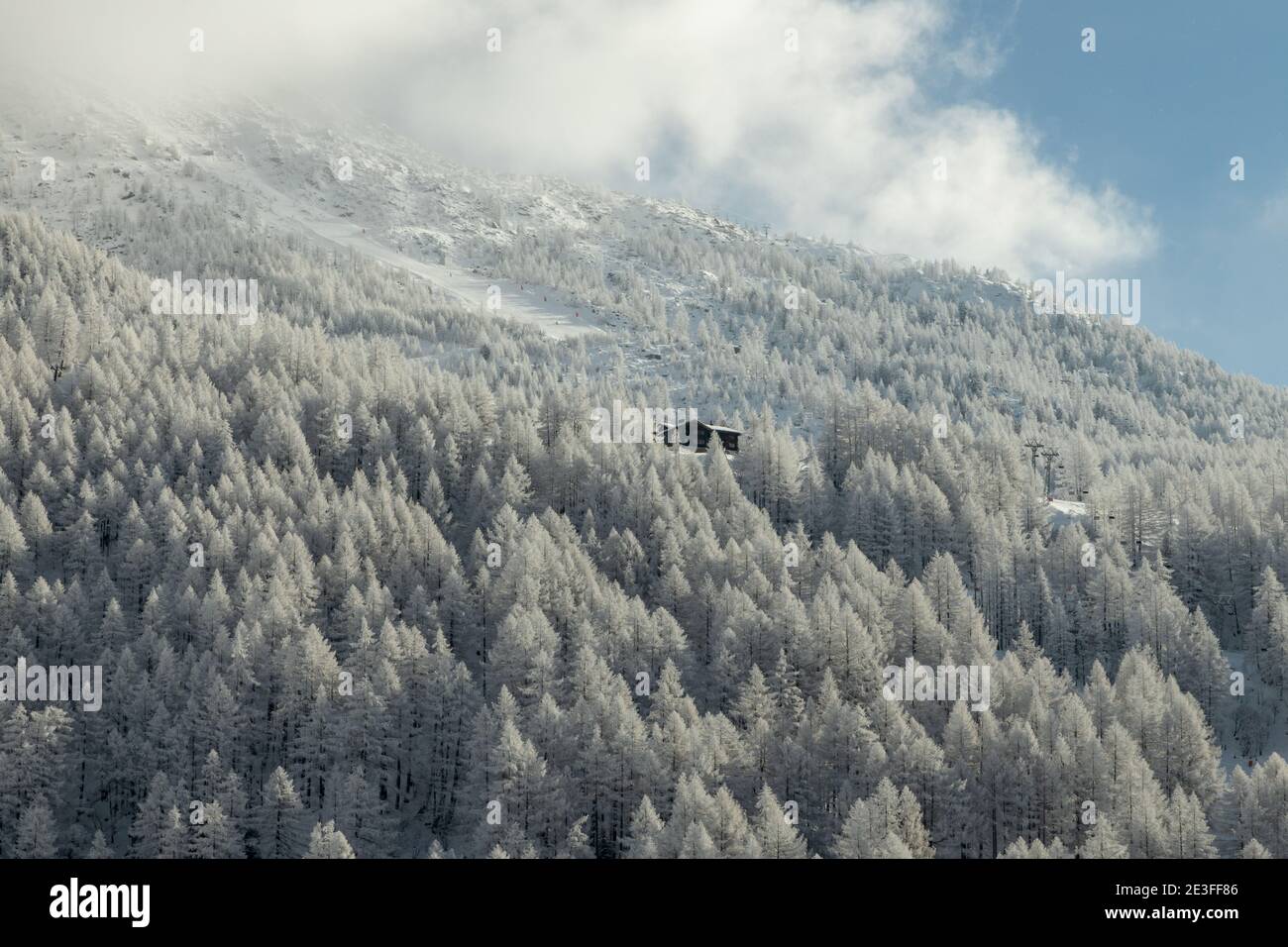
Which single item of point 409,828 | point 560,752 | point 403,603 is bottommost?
point 409,828

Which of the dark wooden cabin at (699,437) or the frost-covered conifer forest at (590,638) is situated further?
the dark wooden cabin at (699,437)

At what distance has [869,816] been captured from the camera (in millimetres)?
74750

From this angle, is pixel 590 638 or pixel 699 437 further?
pixel 699 437

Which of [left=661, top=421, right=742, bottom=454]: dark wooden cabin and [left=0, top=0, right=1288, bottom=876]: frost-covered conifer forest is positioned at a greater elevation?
[left=661, top=421, right=742, bottom=454]: dark wooden cabin

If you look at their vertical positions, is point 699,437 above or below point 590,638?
above

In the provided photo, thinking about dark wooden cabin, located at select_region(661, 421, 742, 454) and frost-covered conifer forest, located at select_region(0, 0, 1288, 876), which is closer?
frost-covered conifer forest, located at select_region(0, 0, 1288, 876)

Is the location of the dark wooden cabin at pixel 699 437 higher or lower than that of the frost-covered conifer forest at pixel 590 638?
higher

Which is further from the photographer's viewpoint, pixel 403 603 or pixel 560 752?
pixel 403 603
